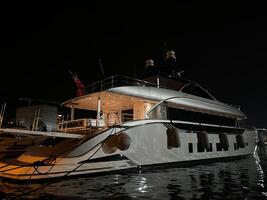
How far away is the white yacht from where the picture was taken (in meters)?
10.0

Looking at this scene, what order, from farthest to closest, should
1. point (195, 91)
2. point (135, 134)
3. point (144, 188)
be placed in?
point (195, 91), point (135, 134), point (144, 188)

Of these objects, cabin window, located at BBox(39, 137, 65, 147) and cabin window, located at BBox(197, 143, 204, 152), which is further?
cabin window, located at BBox(197, 143, 204, 152)

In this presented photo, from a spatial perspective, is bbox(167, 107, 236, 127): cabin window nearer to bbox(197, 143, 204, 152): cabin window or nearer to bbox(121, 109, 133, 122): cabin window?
bbox(197, 143, 204, 152): cabin window

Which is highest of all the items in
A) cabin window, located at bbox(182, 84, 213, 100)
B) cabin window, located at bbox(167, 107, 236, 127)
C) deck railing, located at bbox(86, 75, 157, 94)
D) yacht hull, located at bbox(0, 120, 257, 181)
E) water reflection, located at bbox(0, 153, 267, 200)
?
cabin window, located at bbox(182, 84, 213, 100)

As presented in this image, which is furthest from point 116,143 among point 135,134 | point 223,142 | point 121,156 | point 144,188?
point 223,142

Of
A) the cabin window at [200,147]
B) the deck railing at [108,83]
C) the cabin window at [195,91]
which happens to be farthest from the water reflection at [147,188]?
the cabin window at [195,91]

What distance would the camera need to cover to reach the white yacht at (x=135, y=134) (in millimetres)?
10008

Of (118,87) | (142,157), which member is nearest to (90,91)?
(118,87)

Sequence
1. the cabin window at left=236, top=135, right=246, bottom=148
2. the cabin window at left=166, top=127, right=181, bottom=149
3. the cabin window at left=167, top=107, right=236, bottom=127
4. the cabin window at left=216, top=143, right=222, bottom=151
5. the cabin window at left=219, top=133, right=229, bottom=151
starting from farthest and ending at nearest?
the cabin window at left=236, top=135, right=246, bottom=148 → the cabin window at left=216, top=143, right=222, bottom=151 → the cabin window at left=219, top=133, right=229, bottom=151 → the cabin window at left=167, top=107, right=236, bottom=127 → the cabin window at left=166, top=127, right=181, bottom=149

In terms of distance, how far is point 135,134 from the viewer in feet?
38.5

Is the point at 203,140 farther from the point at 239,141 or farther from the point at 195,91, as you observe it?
the point at 239,141

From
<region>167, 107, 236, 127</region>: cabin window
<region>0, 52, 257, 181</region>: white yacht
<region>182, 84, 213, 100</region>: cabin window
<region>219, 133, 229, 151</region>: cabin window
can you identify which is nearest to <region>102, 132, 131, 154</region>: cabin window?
<region>0, 52, 257, 181</region>: white yacht

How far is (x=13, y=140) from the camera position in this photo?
19.2m

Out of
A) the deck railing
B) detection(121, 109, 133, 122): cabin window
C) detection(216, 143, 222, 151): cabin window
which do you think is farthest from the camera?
detection(216, 143, 222, 151): cabin window
